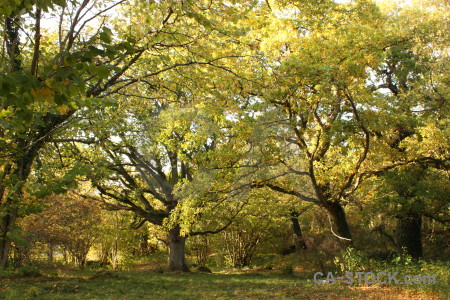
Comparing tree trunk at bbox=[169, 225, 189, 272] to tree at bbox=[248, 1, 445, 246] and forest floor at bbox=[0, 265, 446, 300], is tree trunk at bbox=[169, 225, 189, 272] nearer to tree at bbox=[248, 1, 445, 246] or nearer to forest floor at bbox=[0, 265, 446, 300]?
forest floor at bbox=[0, 265, 446, 300]

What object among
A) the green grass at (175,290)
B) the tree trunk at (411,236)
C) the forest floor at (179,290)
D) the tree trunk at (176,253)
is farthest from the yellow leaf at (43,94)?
the tree trunk at (176,253)

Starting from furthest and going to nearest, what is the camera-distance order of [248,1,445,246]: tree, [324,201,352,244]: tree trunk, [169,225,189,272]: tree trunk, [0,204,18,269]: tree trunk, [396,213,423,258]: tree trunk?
[169,225,189,272]: tree trunk → [396,213,423,258]: tree trunk → [324,201,352,244]: tree trunk → [248,1,445,246]: tree → [0,204,18,269]: tree trunk

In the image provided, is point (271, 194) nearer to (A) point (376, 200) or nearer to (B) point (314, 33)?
(A) point (376, 200)

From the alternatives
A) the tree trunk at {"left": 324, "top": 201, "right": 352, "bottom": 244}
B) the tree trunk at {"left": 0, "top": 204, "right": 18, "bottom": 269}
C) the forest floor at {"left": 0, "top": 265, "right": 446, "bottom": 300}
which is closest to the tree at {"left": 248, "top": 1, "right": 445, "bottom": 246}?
the tree trunk at {"left": 324, "top": 201, "right": 352, "bottom": 244}

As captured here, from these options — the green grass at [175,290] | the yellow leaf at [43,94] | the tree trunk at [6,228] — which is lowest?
the green grass at [175,290]

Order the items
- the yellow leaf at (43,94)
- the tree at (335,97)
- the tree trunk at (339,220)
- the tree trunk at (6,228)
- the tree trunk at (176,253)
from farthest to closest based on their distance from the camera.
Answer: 1. the tree trunk at (176,253)
2. the tree trunk at (339,220)
3. the tree at (335,97)
4. the tree trunk at (6,228)
5. the yellow leaf at (43,94)

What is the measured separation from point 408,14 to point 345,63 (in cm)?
805

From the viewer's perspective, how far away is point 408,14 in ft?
44.0

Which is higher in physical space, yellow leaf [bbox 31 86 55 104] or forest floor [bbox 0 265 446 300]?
yellow leaf [bbox 31 86 55 104]

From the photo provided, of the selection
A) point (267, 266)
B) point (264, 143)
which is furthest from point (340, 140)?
point (267, 266)

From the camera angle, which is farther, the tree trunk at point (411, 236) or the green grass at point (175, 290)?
the tree trunk at point (411, 236)

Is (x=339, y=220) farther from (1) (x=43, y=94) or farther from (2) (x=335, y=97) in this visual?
(1) (x=43, y=94)

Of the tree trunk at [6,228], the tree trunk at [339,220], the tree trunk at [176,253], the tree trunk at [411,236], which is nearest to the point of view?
the tree trunk at [6,228]

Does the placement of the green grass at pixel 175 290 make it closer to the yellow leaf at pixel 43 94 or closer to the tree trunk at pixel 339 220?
the tree trunk at pixel 339 220
